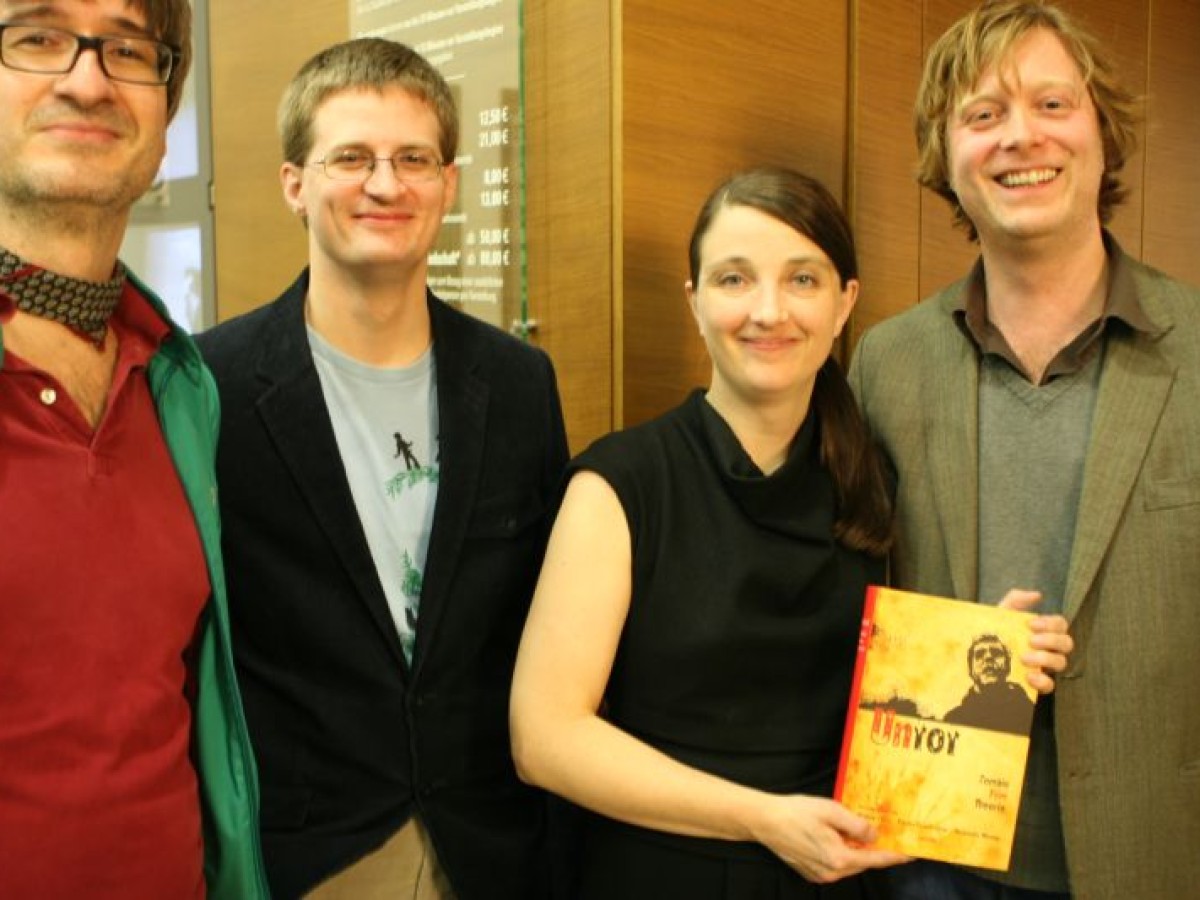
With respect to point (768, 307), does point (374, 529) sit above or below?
below

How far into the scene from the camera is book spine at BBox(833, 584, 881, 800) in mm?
1715

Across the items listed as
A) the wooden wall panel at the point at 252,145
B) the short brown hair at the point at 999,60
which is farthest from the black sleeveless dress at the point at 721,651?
the wooden wall panel at the point at 252,145

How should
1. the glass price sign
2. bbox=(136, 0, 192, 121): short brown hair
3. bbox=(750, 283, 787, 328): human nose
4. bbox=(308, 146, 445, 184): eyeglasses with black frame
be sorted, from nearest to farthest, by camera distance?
bbox=(136, 0, 192, 121): short brown hair, bbox=(750, 283, 787, 328): human nose, bbox=(308, 146, 445, 184): eyeglasses with black frame, the glass price sign

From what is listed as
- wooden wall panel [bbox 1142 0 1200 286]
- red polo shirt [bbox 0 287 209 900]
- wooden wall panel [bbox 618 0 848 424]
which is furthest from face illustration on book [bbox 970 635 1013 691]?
wooden wall panel [bbox 1142 0 1200 286]

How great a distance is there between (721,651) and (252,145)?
275 cm

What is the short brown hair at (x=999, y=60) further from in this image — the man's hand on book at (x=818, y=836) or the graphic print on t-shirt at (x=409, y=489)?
the man's hand on book at (x=818, y=836)

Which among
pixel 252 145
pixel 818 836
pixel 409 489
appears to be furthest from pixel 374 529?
pixel 252 145

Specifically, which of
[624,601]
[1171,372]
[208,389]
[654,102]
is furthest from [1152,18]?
[208,389]

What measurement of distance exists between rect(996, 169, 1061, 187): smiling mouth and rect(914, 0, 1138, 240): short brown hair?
7.6 inches

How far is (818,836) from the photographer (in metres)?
1.64

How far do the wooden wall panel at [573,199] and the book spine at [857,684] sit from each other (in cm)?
88

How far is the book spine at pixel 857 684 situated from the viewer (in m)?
1.71

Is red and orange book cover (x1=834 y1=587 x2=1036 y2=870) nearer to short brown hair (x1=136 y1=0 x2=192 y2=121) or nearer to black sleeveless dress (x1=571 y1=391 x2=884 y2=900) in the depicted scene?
black sleeveless dress (x1=571 y1=391 x2=884 y2=900)

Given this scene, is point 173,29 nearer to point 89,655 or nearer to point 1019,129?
point 89,655
